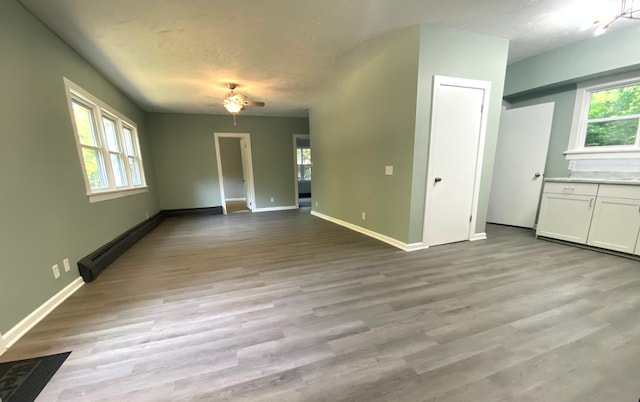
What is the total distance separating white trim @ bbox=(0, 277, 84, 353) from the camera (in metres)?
1.54

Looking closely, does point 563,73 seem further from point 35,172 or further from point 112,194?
point 112,194

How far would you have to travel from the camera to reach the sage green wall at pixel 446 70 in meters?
2.70

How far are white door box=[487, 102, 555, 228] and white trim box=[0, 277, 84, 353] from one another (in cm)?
615

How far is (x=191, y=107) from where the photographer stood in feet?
17.6

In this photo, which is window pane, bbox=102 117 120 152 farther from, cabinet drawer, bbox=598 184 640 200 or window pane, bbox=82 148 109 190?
cabinet drawer, bbox=598 184 640 200

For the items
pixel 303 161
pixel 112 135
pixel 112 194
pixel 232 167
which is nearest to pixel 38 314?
pixel 112 194

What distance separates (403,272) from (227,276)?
1.91m

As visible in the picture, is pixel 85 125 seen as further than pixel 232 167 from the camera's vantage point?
No

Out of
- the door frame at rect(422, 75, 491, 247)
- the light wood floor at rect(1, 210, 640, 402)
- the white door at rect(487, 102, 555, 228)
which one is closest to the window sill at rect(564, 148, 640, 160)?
the white door at rect(487, 102, 555, 228)

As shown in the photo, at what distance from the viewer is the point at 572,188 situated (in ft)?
10.1

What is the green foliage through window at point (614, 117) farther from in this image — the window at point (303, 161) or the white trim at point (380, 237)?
the window at point (303, 161)

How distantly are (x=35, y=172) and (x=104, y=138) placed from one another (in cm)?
165

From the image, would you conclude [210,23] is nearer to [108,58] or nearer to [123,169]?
[108,58]

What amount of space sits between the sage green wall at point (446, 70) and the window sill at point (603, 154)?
59.2 inches
